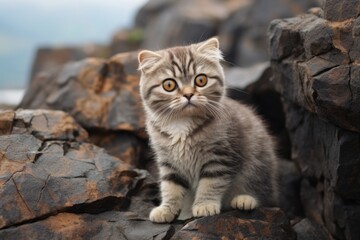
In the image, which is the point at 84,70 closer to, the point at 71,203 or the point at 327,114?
the point at 71,203

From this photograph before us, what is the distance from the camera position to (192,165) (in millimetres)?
3684

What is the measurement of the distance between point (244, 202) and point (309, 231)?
0.78 meters

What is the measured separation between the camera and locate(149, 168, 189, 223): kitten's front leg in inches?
139

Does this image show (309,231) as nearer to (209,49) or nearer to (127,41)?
(209,49)


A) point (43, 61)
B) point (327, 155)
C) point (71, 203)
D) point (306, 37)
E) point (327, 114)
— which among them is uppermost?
point (306, 37)

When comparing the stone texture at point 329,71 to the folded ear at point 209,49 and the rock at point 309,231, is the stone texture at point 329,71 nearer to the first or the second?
the folded ear at point 209,49

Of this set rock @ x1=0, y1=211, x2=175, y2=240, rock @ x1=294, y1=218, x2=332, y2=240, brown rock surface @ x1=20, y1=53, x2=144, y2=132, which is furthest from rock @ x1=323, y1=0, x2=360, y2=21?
brown rock surface @ x1=20, y1=53, x2=144, y2=132

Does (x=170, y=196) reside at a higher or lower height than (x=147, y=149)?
higher

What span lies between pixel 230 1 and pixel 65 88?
26.2ft

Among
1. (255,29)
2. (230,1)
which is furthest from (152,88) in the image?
(230,1)

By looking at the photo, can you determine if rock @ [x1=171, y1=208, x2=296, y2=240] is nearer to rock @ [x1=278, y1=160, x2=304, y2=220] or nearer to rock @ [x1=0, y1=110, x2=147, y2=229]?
rock @ [x1=0, y1=110, x2=147, y2=229]

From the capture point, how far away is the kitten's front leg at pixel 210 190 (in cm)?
348

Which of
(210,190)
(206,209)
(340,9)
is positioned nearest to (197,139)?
(210,190)

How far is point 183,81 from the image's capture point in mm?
3529
